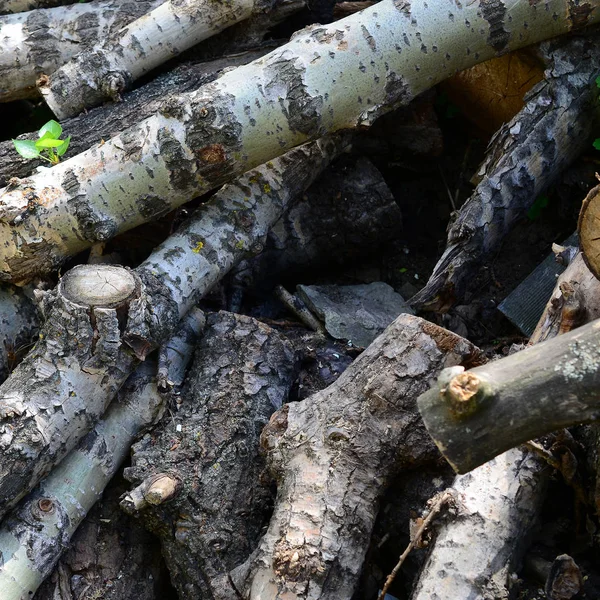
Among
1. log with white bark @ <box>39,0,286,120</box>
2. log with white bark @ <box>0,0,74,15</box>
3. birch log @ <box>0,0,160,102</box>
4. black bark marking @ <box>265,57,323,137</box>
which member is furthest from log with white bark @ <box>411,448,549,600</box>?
log with white bark @ <box>0,0,74,15</box>

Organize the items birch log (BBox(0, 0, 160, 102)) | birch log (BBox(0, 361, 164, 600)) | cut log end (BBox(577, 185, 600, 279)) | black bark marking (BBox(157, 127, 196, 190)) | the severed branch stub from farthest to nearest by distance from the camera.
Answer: birch log (BBox(0, 0, 160, 102)) → black bark marking (BBox(157, 127, 196, 190)) → birch log (BBox(0, 361, 164, 600)) → cut log end (BBox(577, 185, 600, 279)) → the severed branch stub

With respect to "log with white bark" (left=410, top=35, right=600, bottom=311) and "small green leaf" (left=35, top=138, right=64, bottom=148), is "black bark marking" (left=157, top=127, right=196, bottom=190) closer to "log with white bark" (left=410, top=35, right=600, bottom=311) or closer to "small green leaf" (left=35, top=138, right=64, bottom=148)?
"small green leaf" (left=35, top=138, right=64, bottom=148)

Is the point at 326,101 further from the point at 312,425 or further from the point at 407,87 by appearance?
the point at 312,425

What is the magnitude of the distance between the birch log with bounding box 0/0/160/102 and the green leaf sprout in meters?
0.80

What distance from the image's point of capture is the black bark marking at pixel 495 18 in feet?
9.14

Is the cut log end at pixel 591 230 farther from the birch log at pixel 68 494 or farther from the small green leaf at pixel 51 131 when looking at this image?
the small green leaf at pixel 51 131

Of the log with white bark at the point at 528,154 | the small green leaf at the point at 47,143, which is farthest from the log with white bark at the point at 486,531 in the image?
the small green leaf at the point at 47,143

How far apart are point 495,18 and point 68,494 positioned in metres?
2.26

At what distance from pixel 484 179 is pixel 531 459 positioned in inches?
45.4

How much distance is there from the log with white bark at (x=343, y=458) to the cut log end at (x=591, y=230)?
1.54 feet

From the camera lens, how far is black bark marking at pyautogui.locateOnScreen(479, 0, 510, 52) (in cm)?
279

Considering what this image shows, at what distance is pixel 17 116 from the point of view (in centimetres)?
382

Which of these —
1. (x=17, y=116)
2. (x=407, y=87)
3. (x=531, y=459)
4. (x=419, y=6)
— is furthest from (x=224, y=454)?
(x=17, y=116)

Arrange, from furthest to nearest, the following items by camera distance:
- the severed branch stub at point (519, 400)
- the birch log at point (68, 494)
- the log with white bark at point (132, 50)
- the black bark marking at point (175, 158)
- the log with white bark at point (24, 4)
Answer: the log with white bark at point (24, 4) < the log with white bark at point (132, 50) < the black bark marking at point (175, 158) < the birch log at point (68, 494) < the severed branch stub at point (519, 400)
